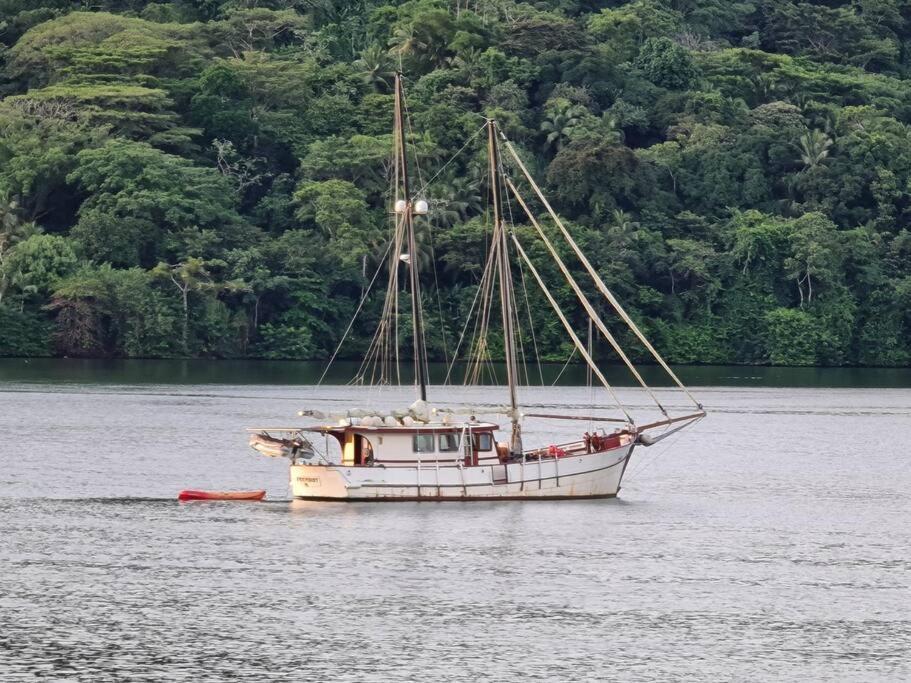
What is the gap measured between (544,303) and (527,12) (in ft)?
145

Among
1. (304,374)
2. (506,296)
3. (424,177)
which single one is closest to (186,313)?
(304,374)

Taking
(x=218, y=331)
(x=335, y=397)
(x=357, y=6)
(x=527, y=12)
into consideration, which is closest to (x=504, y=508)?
(x=335, y=397)

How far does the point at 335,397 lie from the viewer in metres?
115

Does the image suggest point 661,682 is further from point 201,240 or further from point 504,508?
point 201,240

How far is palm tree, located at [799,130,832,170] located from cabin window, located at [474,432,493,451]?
102790 mm

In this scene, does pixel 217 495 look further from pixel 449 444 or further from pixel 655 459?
pixel 655 459

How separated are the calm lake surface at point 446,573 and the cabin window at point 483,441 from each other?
2.35 meters

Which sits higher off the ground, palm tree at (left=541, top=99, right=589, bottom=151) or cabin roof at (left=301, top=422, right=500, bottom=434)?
palm tree at (left=541, top=99, right=589, bottom=151)

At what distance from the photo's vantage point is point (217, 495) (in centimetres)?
6831

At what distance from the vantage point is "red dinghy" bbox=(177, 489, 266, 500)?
224ft

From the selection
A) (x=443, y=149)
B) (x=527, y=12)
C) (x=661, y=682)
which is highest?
(x=527, y=12)

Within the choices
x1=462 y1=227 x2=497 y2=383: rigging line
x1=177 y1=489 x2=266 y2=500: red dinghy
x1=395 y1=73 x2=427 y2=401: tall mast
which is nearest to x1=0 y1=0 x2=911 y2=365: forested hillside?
x1=462 y1=227 x2=497 y2=383: rigging line

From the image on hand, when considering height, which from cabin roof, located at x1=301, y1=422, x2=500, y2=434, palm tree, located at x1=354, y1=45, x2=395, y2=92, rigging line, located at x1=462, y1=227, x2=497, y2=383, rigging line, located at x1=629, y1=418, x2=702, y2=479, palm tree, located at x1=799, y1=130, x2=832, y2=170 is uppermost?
palm tree, located at x1=354, y1=45, x2=395, y2=92

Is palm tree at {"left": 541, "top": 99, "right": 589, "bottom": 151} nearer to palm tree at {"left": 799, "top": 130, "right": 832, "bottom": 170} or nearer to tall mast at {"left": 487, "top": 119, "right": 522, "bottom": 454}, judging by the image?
palm tree at {"left": 799, "top": 130, "right": 832, "bottom": 170}
